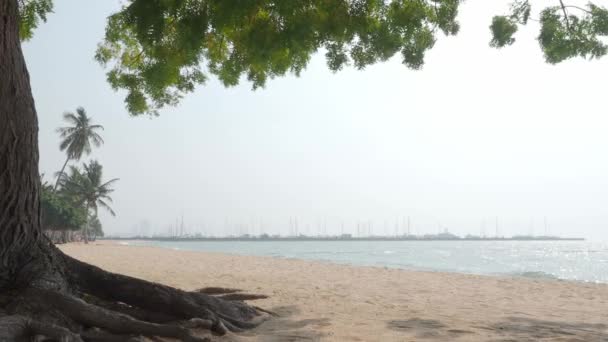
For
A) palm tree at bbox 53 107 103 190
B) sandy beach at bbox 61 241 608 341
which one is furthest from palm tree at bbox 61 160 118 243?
sandy beach at bbox 61 241 608 341

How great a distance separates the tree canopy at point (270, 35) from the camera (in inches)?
232

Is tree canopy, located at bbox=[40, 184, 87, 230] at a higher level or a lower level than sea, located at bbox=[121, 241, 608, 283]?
higher

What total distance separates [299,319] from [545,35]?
204 inches

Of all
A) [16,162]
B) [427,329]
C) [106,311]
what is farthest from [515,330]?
[16,162]

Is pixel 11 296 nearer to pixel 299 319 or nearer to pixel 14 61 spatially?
pixel 14 61

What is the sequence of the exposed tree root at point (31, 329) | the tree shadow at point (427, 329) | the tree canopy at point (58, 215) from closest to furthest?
the exposed tree root at point (31, 329) → the tree shadow at point (427, 329) → the tree canopy at point (58, 215)

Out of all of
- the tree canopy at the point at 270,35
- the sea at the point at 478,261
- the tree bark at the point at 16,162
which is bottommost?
the sea at the point at 478,261

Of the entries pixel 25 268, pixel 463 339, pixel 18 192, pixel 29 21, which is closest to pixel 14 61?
pixel 18 192

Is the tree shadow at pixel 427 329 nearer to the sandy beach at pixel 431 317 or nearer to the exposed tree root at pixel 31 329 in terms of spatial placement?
the sandy beach at pixel 431 317

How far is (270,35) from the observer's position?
245 inches

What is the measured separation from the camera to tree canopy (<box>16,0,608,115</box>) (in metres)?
5.90

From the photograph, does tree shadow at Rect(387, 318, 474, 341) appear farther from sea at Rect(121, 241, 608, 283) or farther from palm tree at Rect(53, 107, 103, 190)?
palm tree at Rect(53, 107, 103, 190)

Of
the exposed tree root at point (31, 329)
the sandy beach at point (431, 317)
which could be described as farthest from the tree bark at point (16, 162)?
the sandy beach at point (431, 317)

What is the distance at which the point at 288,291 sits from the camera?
9.98 meters
